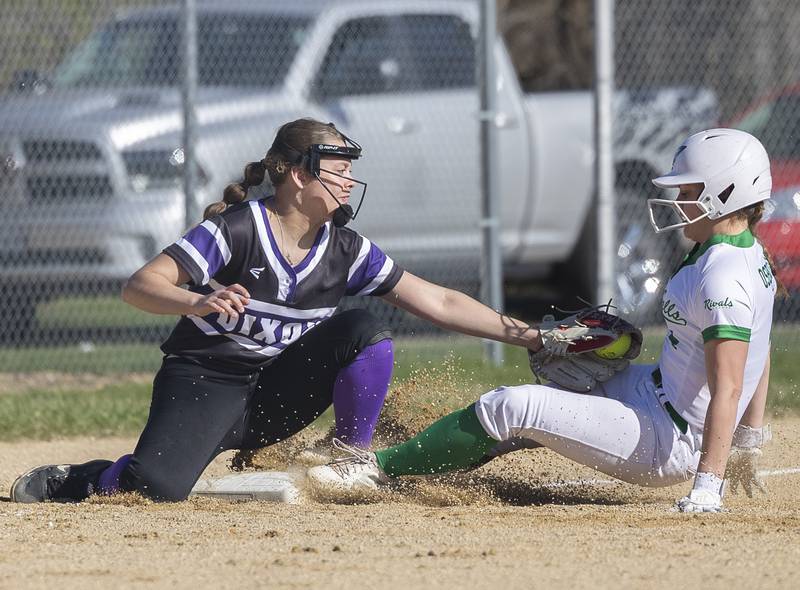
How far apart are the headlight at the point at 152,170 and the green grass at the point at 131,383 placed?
104cm

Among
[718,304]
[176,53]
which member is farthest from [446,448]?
[176,53]

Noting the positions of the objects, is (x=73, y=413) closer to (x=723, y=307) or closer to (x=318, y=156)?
(x=318, y=156)

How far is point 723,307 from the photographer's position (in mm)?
4027

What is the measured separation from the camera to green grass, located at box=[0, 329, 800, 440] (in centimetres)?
645

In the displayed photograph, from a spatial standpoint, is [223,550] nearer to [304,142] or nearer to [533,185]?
[304,142]

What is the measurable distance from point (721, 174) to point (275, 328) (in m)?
1.60

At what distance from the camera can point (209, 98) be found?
8398 millimetres

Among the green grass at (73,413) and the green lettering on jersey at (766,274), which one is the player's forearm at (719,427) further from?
the green grass at (73,413)

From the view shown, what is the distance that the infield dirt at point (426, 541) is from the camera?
3379 mm

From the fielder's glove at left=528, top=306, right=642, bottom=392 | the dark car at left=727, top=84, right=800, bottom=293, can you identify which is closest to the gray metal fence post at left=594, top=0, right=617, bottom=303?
the dark car at left=727, top=84, right=800, bottom=293

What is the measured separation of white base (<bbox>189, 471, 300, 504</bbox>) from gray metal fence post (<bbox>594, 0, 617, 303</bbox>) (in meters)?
3.55

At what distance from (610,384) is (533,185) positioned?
5.11 meters

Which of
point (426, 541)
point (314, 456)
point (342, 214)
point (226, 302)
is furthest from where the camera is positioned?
point (314, 456)

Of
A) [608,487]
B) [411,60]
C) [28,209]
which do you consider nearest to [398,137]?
[411,60]
